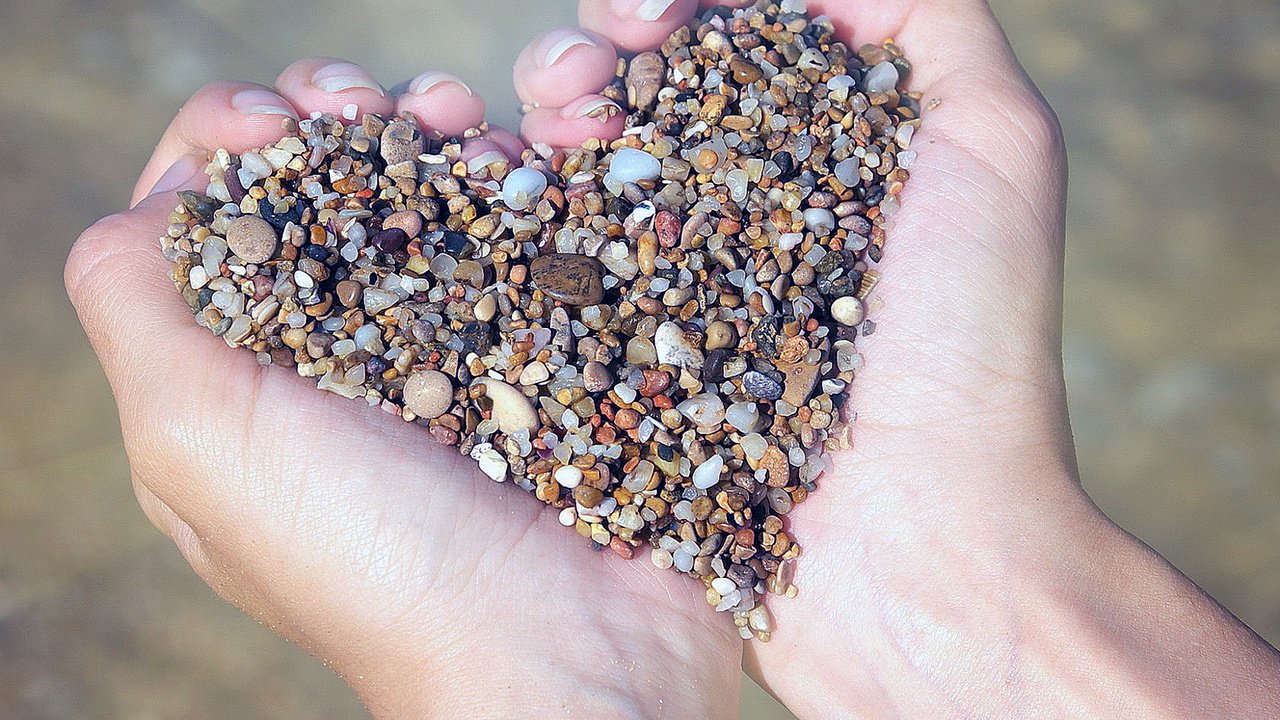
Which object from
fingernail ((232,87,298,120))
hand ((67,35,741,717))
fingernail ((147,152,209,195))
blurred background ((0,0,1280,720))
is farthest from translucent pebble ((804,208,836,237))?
blurred background ((0,0,1280,720))

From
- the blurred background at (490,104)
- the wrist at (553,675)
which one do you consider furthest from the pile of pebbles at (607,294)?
the blurred background at (490,104)

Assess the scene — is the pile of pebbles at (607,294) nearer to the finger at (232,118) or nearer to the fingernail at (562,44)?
the finger at (232,118)

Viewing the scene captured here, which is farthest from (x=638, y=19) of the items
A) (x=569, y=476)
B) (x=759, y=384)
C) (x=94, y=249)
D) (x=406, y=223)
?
(x=94, y=249)

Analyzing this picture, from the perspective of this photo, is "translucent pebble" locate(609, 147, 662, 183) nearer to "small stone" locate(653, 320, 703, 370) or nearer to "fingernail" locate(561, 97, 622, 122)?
"fingernail" locate(561, 97, 622, 122)

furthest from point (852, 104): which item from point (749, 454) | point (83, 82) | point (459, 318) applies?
point (83, 82)

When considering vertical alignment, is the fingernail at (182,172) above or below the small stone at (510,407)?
above

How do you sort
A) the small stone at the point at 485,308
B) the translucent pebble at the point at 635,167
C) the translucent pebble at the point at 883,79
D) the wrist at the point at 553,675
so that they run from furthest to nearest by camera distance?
the translucent pebble at the point at 883,79 < the translucent pebble at the point at 635,167 < the small stone at the point at 485,308 < the wrist at the point at 553,675

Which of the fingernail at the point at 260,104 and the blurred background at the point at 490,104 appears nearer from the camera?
the fingernail at the point at 260,104
